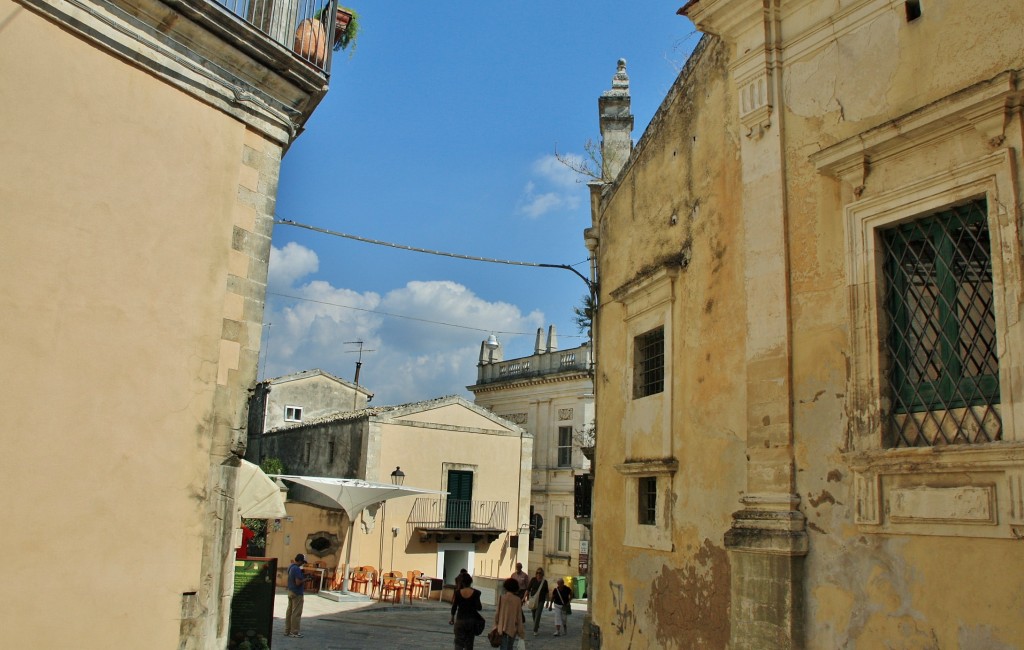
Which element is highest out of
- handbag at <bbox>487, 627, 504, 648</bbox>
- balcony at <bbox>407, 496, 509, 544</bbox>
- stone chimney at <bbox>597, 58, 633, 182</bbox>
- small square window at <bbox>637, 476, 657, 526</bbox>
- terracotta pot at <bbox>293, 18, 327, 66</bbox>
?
stone chimney at <bbox>597, 58, 633, 182</bbox>

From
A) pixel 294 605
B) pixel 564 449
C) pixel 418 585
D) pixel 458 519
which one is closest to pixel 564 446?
pixel 564 449

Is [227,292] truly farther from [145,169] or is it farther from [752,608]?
[752,608]

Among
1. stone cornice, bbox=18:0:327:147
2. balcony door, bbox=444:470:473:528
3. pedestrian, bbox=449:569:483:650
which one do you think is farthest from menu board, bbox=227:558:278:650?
balcony door, bbox=444:470:473:528

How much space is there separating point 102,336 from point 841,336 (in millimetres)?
5676

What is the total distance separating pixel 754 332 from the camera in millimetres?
7770

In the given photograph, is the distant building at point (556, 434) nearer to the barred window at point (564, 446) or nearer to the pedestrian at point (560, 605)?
the barred window at point (564, 446)

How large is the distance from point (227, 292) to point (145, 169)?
1.14 m

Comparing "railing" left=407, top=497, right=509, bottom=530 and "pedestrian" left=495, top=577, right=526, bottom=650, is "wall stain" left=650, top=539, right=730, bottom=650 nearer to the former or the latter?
"pedestrian" left=495, top=577, right=526, bottom=650

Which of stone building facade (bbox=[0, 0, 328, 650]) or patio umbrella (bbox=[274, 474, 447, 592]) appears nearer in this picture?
stone building facade (bbox=[0, 0, 328, 650])

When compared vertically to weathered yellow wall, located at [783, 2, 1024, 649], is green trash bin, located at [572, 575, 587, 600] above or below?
below

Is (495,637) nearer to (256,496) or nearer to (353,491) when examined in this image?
(256,496)

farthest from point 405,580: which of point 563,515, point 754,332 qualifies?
point 754,332

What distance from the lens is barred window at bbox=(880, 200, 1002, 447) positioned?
19.4ft

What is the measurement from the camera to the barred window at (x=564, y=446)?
34656mm
